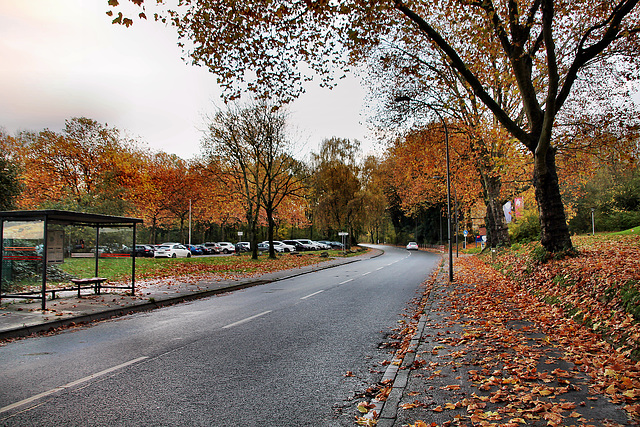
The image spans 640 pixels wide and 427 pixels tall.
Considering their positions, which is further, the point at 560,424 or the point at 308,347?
the point at 308,347

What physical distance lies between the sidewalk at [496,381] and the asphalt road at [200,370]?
21.4 inches

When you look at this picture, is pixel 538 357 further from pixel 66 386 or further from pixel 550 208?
pixel 550 208

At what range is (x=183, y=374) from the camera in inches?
203

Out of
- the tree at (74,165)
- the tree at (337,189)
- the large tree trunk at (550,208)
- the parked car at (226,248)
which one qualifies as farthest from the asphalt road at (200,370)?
the parked car at (226,248)

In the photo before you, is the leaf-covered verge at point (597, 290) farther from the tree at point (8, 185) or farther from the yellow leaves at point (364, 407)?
the tree at point (8, 185)

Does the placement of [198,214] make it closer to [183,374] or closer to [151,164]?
[151,164]

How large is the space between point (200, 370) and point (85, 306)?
7.07m

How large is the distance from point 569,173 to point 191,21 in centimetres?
2262

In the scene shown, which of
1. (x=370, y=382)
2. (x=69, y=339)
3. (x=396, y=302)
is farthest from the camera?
(x=396, y=302)

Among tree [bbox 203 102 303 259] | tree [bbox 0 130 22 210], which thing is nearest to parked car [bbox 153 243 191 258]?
tree [bbox 203 102 303 259]

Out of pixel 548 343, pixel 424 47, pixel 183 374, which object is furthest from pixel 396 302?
pixel 424 47

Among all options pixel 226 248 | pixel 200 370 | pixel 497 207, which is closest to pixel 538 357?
pixel 200 370

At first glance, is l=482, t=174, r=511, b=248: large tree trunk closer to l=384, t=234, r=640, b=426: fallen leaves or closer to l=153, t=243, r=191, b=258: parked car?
l=384, t=234, r=640, b=426: fallen leaves

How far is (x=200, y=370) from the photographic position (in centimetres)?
532
